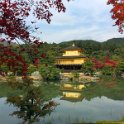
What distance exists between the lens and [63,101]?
26.5m

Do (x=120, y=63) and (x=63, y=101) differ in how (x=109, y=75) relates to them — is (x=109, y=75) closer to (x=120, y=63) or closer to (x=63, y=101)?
(x=120, y=63)

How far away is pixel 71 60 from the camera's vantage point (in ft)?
201

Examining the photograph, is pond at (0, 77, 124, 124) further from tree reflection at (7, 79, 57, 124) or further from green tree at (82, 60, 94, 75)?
green tree at (82, 60, 94, 75)

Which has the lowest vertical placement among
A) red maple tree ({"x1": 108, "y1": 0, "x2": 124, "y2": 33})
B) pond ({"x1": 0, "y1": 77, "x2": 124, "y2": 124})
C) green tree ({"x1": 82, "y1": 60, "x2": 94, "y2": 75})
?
pond ({"x1": 0, "y1": 77, "x2": 124, "y2": 124})

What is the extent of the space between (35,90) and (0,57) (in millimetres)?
8091

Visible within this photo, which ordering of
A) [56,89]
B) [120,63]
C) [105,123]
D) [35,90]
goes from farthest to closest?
[120,63] → [56,89] → [35,90] → [105,123]

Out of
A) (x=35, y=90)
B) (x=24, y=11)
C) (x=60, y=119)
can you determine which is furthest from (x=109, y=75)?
(x=24, y=11)

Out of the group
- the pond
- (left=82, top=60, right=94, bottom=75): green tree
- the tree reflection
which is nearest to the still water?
the pond

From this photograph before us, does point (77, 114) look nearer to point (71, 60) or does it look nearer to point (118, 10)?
point (118, 10)

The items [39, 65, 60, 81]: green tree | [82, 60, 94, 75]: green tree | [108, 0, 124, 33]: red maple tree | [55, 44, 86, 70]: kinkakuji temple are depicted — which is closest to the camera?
[108, 0, 124, 33]: red maple tree

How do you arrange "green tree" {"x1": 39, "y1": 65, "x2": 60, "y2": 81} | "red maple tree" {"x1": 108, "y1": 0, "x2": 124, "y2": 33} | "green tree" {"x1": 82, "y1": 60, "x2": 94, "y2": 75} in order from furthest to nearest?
"green tree" {"x1": 82, "y1": 60, "x2": 94, "y2": 75}
"green tree" {"x1": 39, "y1": 65, "x2": 60, "y2": 81}
"red maple tree" {"x1": 108, "y1": 0, "x2": 124, "y2": 33}

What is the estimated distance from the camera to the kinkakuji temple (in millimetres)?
59906

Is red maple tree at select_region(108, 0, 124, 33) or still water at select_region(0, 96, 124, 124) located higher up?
red maple tree at select_region(108, 0, 124, 33)

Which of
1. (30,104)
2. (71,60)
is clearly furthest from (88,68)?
(30,104)
